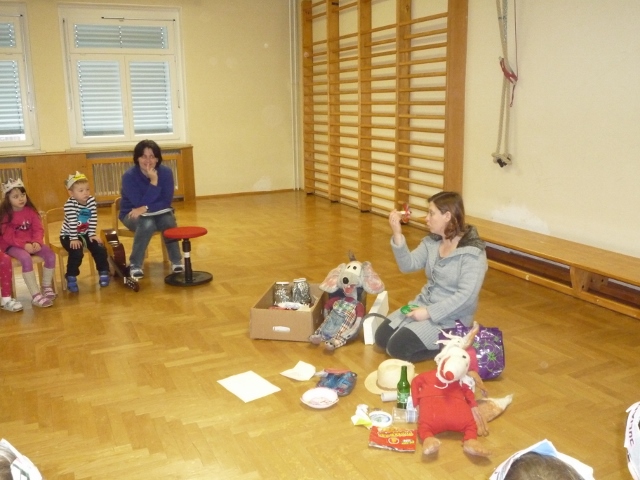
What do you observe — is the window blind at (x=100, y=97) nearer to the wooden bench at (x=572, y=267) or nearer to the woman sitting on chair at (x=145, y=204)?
the woman sitting on chair at (x=145, y=204)

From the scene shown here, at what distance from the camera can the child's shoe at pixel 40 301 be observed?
420 cm

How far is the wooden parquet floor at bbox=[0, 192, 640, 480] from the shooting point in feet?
7.99

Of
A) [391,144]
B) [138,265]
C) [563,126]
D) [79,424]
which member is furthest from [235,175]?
[79,424]

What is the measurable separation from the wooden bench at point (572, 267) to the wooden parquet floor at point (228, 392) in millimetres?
111

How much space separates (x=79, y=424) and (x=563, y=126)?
384 centimetres

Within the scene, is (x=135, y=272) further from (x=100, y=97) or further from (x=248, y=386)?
(x=100, y=97)

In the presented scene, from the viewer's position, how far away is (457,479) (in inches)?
91.0

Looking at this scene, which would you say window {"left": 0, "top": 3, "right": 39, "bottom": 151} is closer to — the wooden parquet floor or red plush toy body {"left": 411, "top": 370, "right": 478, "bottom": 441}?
the wooden parquet floor

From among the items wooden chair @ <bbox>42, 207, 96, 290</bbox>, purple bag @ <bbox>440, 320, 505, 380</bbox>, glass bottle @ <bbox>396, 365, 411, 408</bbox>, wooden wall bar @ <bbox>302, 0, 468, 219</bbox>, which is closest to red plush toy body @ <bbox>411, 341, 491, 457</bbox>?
glass bottle @ <bbox>396, 365, 411, 408</bbox>

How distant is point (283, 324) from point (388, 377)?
0.82 meters

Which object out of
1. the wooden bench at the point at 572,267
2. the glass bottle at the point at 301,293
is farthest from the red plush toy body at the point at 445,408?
the wooden bench at the point at 572,267

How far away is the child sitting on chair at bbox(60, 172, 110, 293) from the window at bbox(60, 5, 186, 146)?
3875 mm

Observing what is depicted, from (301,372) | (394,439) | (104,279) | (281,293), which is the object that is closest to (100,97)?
(104,279)

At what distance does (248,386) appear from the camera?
3.04m
